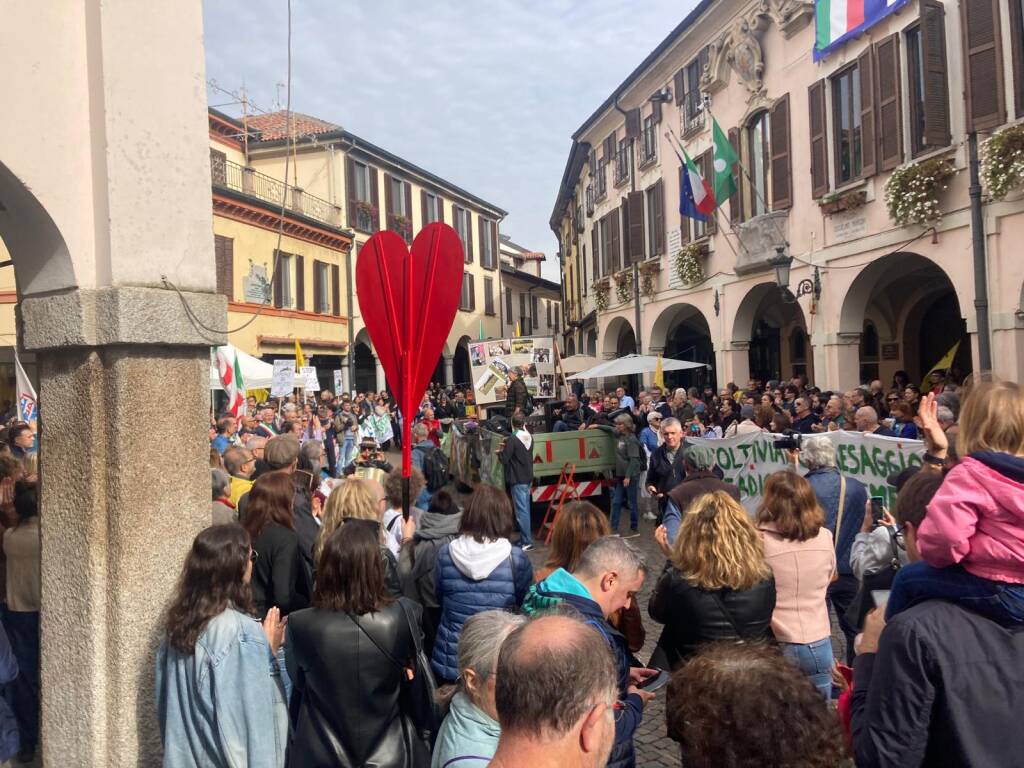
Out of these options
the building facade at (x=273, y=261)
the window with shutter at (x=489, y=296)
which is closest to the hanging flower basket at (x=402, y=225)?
the building facade at (x=273, y=261)

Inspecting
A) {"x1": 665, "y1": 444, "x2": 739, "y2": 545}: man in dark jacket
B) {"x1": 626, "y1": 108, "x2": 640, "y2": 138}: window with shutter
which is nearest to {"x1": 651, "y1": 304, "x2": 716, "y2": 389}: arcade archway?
{"x1": 626, "y1": 108, "x2": 640, "y2": 138}: window with shutter

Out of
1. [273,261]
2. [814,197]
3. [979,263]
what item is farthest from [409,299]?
[273,261]

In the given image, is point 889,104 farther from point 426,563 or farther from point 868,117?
point 426,563

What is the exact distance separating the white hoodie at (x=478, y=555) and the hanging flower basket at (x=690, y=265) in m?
15.7

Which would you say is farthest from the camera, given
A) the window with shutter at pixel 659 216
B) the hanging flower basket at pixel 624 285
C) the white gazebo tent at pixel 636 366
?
the hanging flower basket at pixel 624 285

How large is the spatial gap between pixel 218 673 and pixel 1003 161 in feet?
35.1

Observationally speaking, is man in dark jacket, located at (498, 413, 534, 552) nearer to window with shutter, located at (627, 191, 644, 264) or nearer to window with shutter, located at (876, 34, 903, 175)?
window with shutter, located at (876, 34, 903, 175)

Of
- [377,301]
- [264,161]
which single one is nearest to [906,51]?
[377,301]

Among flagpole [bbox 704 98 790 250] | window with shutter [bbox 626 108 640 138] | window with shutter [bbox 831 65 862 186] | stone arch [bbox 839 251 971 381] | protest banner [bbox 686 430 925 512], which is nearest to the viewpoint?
protest banner [bbox 686 430 925 512]

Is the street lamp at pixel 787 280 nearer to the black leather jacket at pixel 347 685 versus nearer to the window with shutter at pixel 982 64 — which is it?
the window with shutter at pixel 982 64

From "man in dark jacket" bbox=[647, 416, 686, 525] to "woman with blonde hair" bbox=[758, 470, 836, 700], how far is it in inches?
146

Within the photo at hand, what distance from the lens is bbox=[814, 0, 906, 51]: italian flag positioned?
39.7 feet

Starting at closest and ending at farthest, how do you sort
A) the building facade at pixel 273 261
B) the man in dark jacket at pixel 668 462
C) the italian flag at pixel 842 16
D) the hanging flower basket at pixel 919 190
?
the man in dark jacket at pixel 668 462 < the hanging flower basket at pixel 919 190 < the italian flag at pixel 842 16 < the building facade at pixel 273 261

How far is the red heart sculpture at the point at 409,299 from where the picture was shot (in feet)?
14.8
